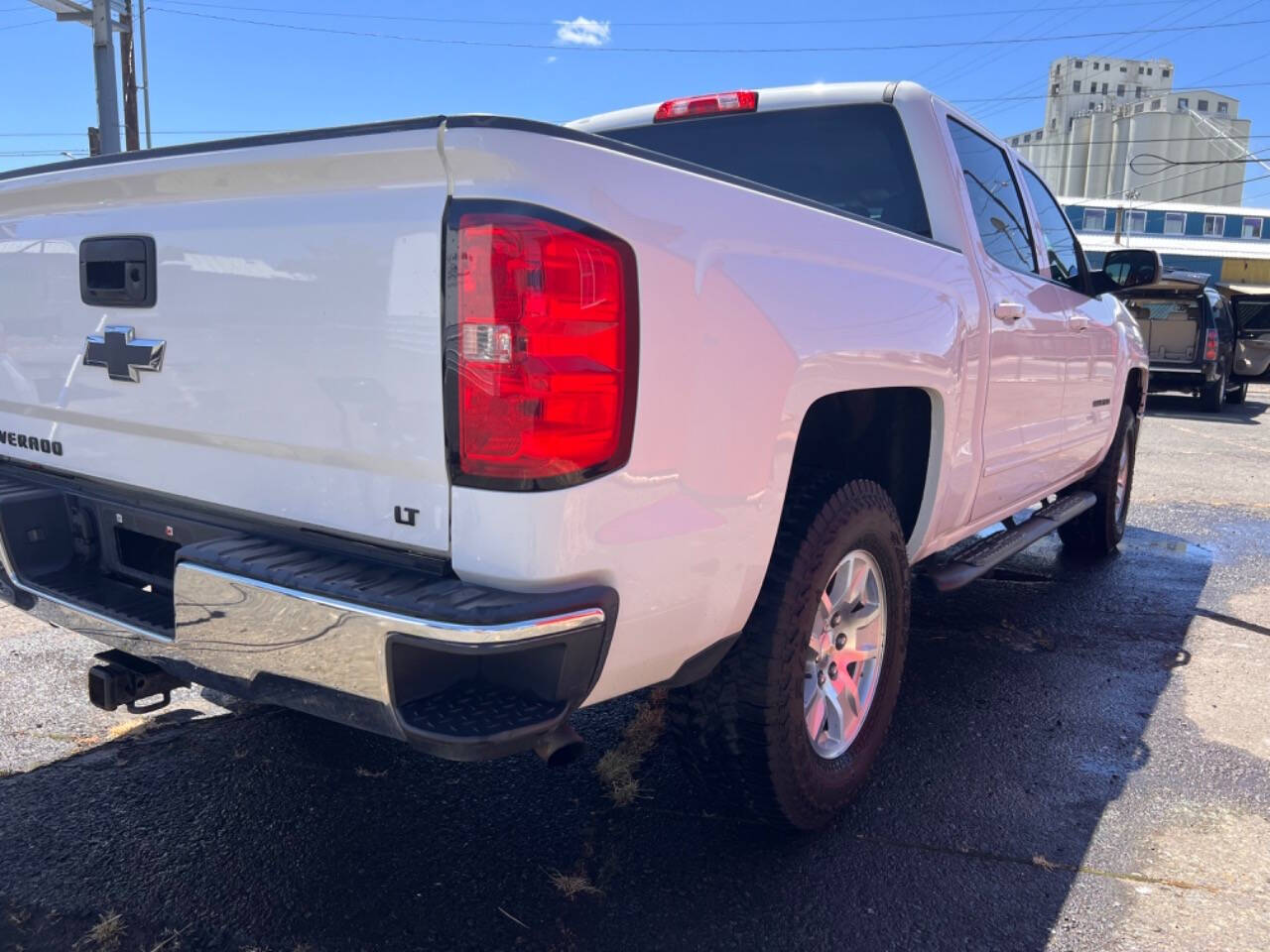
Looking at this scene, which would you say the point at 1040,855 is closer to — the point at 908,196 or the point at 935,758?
the point at 935,758

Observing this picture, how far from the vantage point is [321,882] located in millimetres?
2424

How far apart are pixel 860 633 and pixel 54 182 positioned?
2.35 metres

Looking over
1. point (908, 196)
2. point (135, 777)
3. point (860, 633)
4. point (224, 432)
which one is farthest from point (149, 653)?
point (908, 196)

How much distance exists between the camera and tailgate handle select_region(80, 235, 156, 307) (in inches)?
86.7

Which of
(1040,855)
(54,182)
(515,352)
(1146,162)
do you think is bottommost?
(1040,855)

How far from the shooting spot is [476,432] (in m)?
1.75

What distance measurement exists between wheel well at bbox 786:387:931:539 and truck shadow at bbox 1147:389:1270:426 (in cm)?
1263

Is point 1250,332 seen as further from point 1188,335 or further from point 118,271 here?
point 118,271

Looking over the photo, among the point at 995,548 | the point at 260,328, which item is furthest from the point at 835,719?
the point at 260,328

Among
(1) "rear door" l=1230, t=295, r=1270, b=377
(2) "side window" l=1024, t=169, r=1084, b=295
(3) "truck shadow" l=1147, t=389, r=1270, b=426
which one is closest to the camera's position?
(2) "side window" l=1024, t=169, r=1084, b=295

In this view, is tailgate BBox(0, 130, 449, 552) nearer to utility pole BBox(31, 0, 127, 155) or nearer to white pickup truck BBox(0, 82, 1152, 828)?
white pickup truck BBox(0, 82, 1152, 828)

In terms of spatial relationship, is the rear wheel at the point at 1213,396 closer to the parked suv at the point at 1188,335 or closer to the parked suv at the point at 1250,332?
the parked suv at the point at 1188,335

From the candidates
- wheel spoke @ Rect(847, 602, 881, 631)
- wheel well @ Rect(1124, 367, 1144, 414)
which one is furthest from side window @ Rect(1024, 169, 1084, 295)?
wheel spoke @ Rect(847, 602, 881, 631)

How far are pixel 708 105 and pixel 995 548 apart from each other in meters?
1.95
